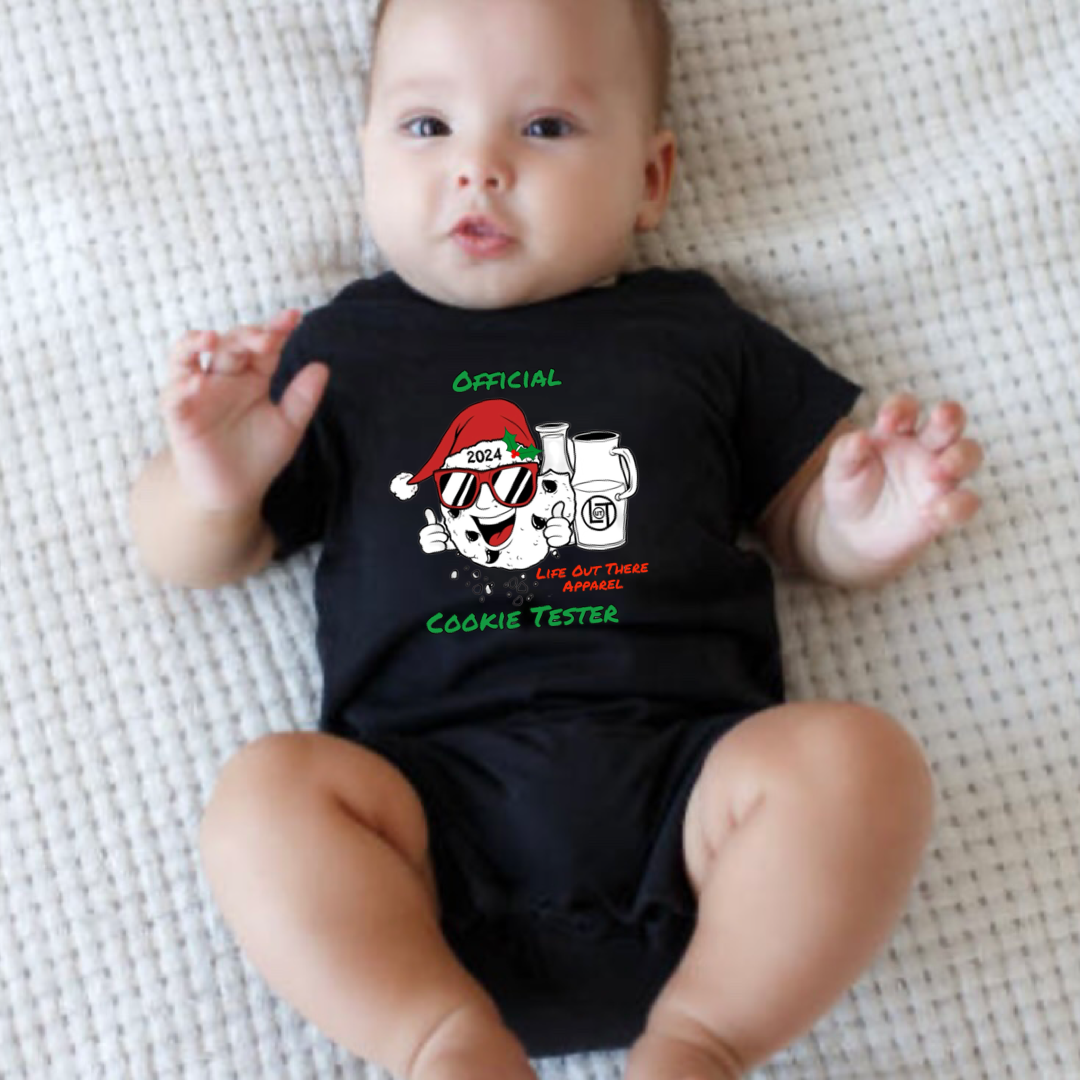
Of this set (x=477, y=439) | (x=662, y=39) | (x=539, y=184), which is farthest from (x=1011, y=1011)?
(x=662, y=39)

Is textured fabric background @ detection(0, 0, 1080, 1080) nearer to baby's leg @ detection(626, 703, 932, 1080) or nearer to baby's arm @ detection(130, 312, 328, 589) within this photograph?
baby's arm @ detection(130, 312, 328, 589)

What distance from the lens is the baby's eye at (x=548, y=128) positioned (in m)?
1.15

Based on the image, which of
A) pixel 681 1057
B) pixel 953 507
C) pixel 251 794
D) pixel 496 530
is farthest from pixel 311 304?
pixel 681 1057

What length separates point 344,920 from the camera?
946mm

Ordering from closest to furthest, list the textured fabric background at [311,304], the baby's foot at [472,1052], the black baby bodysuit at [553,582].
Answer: the baby's foot at [472,1052]
the black baby bodysuit at [553,582]
the textured fabric background at [311,304]

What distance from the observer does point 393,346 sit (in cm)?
116

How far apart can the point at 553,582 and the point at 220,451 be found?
0.80 feet

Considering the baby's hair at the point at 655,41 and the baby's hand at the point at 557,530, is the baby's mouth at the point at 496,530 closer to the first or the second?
the baby's hand at the point at 557,530

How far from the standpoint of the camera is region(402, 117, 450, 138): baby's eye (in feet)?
3.81

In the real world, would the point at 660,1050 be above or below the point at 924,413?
below

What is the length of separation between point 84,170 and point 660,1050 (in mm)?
807

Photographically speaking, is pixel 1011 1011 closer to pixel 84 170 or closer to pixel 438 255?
pixel 438 255

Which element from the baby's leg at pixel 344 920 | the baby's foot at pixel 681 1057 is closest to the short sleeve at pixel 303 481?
the baby's leg at pixel 344 920

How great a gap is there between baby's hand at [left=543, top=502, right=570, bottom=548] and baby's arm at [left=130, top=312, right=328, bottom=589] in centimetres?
18
